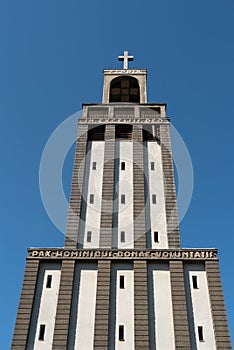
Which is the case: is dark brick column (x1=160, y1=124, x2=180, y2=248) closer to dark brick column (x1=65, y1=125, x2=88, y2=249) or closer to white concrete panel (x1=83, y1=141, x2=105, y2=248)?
white concrete panel (x1=83, y1=141, x2=105, y2=248)

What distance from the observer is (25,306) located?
26656 mm

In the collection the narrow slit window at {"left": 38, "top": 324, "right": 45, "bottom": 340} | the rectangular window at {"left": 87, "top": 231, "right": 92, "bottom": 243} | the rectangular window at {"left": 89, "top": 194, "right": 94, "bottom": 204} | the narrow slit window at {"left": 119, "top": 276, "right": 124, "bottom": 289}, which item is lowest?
the narrow slit window at {"left": 38, "top": 324, "right": 45, "bottom": 340}

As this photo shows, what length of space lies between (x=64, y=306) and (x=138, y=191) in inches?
472

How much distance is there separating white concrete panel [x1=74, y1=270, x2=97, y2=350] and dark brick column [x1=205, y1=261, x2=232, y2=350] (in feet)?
23.9

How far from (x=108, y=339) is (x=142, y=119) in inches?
927

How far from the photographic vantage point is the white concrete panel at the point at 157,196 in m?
32.2

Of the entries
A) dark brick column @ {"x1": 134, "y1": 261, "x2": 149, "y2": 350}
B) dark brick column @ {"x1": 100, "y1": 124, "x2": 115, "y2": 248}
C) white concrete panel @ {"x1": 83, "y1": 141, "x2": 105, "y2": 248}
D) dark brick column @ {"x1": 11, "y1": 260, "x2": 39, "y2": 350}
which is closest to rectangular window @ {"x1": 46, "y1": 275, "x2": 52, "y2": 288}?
dark brick column @ {"x1": 11, "y1": 260, "x2": 39, "y2": 350}

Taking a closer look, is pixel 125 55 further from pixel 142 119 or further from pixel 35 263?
pixel 35 263

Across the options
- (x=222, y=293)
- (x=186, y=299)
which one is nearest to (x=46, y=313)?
(x=186, y=299)

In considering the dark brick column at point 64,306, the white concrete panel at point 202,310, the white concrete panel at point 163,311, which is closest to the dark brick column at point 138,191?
the white concrete panel at point 163,311

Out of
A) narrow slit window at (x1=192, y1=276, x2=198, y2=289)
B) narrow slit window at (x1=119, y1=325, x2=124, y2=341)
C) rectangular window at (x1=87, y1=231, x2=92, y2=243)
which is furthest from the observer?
rectangular window at (x1=87, y1=231, x2=92, y2=243)

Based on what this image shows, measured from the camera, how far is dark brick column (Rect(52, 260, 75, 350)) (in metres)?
25.0

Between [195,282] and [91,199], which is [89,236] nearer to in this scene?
[91,199]

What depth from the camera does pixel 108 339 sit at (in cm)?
2522
